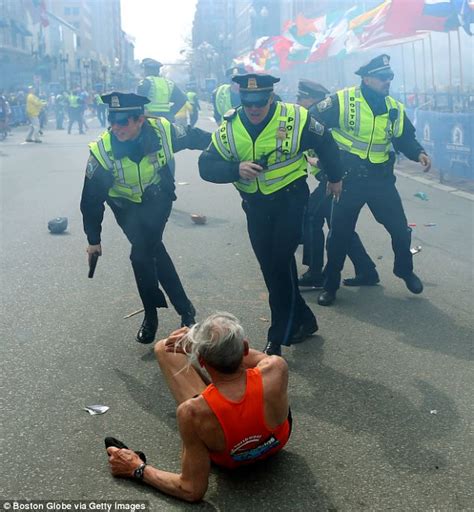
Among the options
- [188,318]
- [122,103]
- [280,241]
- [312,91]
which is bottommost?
[188,318]

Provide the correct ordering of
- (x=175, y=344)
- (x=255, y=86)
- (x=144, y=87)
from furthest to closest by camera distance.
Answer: (x=144, y=87)
(x=255, y=86)
(x=175, y=344)

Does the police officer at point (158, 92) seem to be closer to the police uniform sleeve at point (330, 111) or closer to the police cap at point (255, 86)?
the police uniform sleeve at point (330, 111)

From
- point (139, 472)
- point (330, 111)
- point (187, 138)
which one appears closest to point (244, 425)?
point (139, 472)

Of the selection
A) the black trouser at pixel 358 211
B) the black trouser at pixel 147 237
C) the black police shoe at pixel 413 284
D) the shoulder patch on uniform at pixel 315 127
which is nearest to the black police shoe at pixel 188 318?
the black trouser at pixel 147 237

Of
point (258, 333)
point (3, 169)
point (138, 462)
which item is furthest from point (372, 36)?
point (138, 462)

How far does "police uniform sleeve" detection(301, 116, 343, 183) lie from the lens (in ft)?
16.1

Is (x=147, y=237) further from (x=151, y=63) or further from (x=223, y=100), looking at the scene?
(x=223, y=100)

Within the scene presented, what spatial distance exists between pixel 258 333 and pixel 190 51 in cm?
12700

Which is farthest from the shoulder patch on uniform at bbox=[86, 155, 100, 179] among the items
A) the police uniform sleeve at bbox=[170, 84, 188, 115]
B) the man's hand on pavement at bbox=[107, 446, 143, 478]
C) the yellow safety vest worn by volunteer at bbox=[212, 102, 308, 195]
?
the police uniform sleeve at bbox=[170, 84, 188, 115]

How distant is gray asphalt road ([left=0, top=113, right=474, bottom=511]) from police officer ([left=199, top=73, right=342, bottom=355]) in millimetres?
493

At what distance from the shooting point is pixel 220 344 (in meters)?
3.19

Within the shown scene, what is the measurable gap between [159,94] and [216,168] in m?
6.31

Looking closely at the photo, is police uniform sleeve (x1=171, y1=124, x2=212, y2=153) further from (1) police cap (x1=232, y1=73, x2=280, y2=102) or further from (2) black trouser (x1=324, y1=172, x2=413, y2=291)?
(2) black trouser (x1=324, y1=172, x2=413, y2=291)

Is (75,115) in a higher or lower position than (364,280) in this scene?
higher
